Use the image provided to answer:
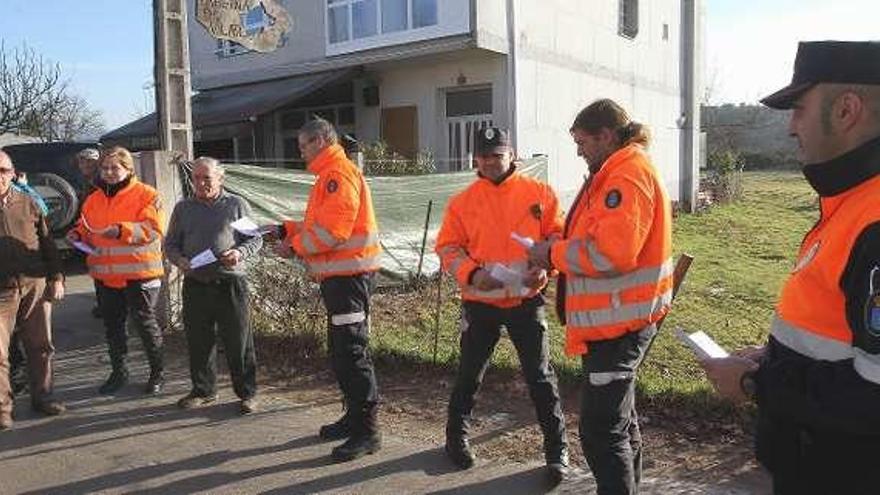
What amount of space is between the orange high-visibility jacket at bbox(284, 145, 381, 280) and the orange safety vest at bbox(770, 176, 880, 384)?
2780 mm

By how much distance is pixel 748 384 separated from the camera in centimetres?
214

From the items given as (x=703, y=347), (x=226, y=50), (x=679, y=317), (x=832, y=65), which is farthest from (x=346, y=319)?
(x=226, y=50)

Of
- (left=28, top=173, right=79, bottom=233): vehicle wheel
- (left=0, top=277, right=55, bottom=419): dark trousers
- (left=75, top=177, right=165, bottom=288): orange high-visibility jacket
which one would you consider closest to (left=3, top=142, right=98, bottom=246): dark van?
(left=28, top=173, right=79, bottom=233): vehicle wheel

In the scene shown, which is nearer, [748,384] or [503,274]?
[748,384]

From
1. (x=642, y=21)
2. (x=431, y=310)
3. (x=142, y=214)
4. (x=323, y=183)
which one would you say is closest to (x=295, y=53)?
(x=642, y=21)

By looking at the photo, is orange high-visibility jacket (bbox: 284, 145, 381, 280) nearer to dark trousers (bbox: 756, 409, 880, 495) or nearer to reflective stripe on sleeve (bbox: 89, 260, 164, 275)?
reflective stripe on sleeve (bbox: 89, 260, 164, 275)

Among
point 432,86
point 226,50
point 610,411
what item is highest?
point 226,50

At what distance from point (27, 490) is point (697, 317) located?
698 centimetres

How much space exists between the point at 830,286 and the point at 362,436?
10.5 ft

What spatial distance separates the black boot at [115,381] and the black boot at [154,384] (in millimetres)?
221

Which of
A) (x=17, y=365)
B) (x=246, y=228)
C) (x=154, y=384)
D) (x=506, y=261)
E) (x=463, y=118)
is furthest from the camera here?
(x=463, y=118)

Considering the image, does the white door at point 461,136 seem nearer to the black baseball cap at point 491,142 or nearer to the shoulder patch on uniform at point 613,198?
the black baseball cap at point 491,142

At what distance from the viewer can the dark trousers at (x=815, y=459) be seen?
6.37 feet

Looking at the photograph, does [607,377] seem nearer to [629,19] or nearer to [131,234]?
[131,234]
